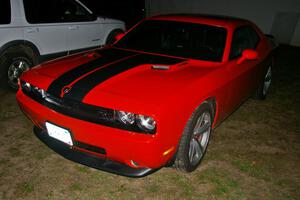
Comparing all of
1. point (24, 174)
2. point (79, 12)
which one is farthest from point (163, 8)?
point (24, 174)

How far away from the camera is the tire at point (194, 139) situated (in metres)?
2.66

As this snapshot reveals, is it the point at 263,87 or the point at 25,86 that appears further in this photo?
the point at 263,87

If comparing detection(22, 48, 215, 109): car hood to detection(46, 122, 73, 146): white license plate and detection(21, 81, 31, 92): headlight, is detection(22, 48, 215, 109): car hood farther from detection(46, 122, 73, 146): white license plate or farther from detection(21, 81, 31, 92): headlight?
detection(46, 122, 73, 146): white license plate

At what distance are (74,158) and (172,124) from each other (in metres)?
0.96

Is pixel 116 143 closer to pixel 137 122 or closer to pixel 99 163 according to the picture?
pixel 137 122

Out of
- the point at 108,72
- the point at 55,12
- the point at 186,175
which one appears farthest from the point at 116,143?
the point at 55,12

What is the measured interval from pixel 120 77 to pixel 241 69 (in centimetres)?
160

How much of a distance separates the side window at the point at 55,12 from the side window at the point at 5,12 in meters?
0.29

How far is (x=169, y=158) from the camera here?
8.29ft

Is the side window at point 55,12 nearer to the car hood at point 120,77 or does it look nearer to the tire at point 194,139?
the car hood at point 120,77

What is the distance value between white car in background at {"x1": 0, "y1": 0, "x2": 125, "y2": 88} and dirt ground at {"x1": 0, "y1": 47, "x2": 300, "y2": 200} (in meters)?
1.01

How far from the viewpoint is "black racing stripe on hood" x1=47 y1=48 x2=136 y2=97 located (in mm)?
2639

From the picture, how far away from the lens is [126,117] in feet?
7.85

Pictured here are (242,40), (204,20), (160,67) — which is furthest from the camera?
(242,40)
